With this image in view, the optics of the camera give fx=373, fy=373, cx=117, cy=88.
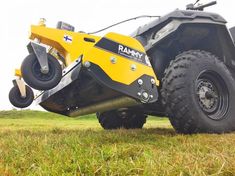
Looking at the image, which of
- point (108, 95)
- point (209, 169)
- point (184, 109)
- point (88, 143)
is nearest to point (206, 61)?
point (184, 109)

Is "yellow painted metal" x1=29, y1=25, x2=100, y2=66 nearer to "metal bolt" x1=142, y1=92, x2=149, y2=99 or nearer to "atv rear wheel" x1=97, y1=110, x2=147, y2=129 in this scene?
"metal bolt" x1=142, y1=92, x2=149, y2=99

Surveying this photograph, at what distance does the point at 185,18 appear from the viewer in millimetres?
4660

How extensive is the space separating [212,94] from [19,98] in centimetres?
264

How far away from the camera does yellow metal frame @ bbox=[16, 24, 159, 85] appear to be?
390 cm

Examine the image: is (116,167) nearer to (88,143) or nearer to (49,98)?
(88,143)

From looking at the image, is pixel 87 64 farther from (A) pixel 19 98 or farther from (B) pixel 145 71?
(A) pixel 19 98

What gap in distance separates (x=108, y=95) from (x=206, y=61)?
131 cm

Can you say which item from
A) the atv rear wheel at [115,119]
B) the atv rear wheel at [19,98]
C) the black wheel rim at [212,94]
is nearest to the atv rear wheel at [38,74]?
the atv rear wheel at [19,98]

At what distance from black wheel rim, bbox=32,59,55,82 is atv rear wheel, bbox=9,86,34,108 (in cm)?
119

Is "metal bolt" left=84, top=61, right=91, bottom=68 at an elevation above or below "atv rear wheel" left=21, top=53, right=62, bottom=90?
above

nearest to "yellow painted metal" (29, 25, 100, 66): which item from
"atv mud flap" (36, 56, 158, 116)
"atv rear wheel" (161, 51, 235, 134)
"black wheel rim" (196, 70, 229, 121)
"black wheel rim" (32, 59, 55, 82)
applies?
"atv mud flap" (36, 56, 158, 116)

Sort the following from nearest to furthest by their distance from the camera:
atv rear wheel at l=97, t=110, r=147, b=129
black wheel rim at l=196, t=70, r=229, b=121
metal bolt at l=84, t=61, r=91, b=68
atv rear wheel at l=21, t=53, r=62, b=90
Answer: metal bolt at l=84, t=61, r=91, b=68 → atv rear wheel at l=21, t=53, r=62, b=90 → black wheel rim at l=196, t=70, r=229, b=121 → atv rear wheel at l=97, t=110, r=147, b=129

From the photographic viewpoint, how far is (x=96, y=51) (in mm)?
3896

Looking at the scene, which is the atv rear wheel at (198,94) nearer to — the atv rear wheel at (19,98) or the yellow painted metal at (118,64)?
the yellow painted metal at (118,64)
